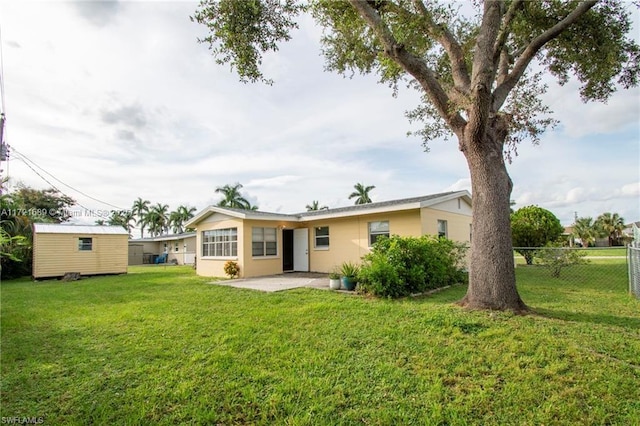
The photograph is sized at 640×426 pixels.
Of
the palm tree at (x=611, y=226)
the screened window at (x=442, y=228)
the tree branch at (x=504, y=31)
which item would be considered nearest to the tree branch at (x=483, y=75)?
the tree branch at (x=504, y=31)

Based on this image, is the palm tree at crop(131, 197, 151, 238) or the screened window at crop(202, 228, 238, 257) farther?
the palm tree at crop(131, 197, 151, 238)

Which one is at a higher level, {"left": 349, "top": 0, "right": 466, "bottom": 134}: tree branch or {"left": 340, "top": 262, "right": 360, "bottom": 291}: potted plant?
{"left": 349, "top": 0, "right": 466, "bottom": 134}: tree branch

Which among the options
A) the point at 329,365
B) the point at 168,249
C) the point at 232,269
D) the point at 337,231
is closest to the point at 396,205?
the point at 337,231

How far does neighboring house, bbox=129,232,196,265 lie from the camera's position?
26.8 metres

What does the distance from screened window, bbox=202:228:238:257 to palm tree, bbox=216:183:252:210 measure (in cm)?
2002

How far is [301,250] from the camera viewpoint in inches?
575

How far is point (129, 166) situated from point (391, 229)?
13028mm

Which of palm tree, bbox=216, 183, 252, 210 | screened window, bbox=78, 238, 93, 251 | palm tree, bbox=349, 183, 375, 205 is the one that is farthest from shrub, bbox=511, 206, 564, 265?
palm tree, bbox=216, 183, 252, 210

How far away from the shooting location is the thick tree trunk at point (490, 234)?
565 cm

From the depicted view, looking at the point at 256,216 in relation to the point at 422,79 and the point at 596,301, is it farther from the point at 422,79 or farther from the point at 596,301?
the point at 596,301

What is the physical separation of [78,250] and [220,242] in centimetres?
744

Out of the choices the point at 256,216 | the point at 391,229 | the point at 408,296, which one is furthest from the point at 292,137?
the point at 408,296

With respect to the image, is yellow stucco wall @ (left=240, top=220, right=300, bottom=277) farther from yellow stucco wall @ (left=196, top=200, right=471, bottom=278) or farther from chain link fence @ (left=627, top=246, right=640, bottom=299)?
chain link fence @ (left=627, top=246, right=640, bottom=299)

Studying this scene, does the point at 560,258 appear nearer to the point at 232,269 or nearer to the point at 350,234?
the point at 350,234
